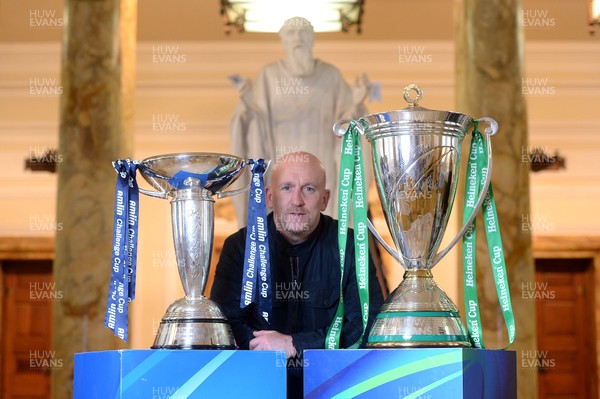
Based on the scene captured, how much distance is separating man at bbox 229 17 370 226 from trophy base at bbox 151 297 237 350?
3.94 metres

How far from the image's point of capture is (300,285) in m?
3.15

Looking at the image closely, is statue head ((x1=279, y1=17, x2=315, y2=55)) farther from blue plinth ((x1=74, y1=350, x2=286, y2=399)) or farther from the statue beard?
blue plinth ((x1=74, y1=350, x2=286, y2=399))

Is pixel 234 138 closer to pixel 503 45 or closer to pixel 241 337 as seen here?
pixel 503 45

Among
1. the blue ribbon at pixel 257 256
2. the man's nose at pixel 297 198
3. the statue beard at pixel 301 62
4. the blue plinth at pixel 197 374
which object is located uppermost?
the statue beard at pixel 301 62

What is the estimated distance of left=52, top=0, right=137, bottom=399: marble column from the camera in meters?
5.73

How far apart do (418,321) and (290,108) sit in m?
4.19

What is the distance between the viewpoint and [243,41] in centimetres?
929

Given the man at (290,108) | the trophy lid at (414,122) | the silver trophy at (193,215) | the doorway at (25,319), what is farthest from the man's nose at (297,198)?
the doorway at (25,319)

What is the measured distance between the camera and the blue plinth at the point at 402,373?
2.20 meters

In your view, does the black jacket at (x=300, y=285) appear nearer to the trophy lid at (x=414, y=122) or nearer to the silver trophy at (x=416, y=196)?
the silver trophy at (x=416, y=196)

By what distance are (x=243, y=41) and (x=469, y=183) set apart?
270 inches

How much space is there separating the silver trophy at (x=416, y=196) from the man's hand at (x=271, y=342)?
1.28 feet

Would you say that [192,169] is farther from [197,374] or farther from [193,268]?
[197,374]

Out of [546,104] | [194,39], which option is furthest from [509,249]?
[194,39]
